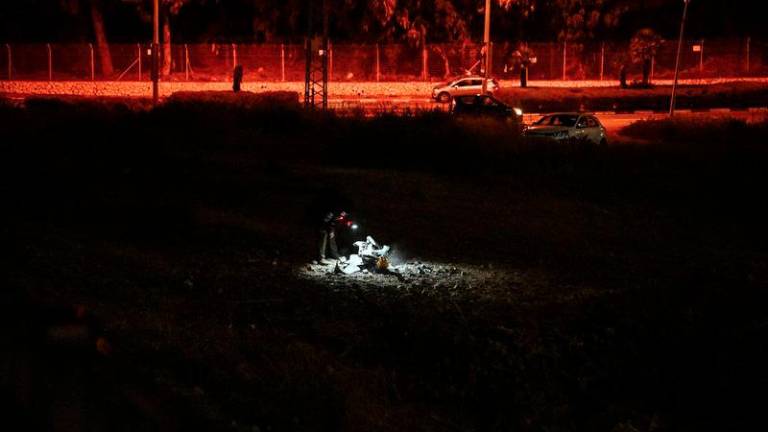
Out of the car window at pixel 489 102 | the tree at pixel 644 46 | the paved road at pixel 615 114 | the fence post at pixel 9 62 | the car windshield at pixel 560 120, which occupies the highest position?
the tree at pixel 644 46

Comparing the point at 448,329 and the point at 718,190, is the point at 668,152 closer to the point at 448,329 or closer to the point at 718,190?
the point at 718,190

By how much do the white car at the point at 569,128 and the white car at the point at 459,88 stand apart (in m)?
20.6

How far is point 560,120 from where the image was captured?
94.4 feet

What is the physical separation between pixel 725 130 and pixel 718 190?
447 inches

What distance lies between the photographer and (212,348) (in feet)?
30.0

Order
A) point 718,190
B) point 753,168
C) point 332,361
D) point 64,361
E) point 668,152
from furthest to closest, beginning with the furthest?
1. point 668,152
2. point 753,168
3. point 718,190
4. point 332,361
5. point 64,361

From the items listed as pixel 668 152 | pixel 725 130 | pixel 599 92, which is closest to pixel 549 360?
pixel 668 152

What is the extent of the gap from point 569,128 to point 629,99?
20433 millimetres

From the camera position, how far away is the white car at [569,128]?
27312 millimetres

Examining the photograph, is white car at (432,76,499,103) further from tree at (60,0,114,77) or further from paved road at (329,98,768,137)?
tree at (60,0,114,77)

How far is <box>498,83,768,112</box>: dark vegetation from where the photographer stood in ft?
144

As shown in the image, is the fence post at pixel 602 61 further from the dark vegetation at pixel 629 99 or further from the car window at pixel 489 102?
the car window at pixel 489 102

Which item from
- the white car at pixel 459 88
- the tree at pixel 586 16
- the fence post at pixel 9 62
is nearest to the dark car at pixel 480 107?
the white car at pixel 459 88

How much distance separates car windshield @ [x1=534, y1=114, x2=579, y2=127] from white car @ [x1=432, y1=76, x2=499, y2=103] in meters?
20.1
